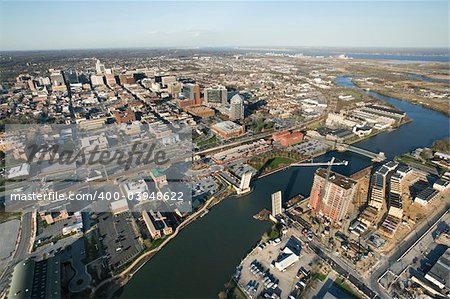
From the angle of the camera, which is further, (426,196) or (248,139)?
(248,139)

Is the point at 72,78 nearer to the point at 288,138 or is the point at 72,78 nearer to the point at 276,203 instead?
the point at 288,138

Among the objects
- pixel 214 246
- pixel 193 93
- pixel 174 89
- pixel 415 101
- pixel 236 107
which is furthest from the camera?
pixel 174 89

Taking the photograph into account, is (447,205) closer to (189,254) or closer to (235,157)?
(235,157)

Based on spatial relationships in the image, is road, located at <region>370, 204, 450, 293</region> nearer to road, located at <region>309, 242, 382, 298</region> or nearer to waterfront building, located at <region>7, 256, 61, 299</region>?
road, located at <region>309, 242, 382, 298</region>

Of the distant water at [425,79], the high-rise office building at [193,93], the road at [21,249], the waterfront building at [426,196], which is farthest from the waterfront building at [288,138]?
the distant water at [425,79]

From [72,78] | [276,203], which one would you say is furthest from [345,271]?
[72,78]

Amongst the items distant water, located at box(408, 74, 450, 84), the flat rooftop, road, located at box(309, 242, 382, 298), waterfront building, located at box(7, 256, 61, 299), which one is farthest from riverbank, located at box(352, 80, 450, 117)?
waterfront building, located at box(7, 256, 61, 299)

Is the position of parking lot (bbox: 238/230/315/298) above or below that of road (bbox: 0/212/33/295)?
below
